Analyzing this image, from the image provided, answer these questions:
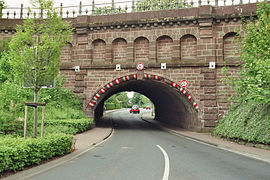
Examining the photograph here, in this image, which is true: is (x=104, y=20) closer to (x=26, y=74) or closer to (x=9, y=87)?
(x=9, y=87)

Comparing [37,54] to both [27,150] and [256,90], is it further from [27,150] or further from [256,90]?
[256,90]

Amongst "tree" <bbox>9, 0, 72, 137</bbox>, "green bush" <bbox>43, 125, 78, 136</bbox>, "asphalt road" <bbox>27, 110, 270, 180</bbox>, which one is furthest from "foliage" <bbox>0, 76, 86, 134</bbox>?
"asphalt road" <bbox>27, 110, 270, 180</bbox>

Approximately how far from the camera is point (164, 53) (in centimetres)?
1814

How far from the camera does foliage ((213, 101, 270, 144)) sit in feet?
34.3

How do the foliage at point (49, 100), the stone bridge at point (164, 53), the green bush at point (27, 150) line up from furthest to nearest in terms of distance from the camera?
the stone bridge at point (164, 53) → the foliage at point (49, 100) → the green bush at point (27, 150)

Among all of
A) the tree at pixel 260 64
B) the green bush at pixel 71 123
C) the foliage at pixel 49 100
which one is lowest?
the green bush at pixel 71 123

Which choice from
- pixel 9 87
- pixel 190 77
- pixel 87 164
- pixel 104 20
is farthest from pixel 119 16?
pixel 87 164

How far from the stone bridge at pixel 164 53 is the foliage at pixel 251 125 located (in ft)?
9.58

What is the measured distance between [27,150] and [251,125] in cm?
1067

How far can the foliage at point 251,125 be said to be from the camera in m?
10.5

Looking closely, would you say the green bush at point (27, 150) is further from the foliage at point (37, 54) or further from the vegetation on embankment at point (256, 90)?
the vegetation on embankment at point (256, 90)

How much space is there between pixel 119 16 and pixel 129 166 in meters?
14.9

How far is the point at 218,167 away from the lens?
22.4 ft

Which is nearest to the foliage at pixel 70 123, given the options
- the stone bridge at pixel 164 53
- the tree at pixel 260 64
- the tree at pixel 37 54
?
the stone bridge at pixel 164 53
